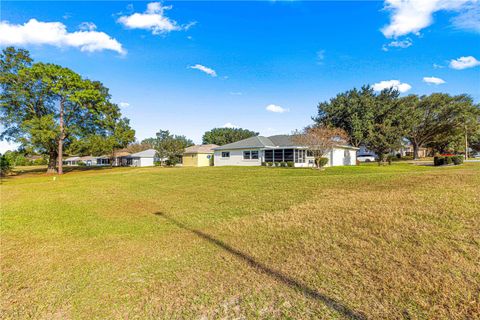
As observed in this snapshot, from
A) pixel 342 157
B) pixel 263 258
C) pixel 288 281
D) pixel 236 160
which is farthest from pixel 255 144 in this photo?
pixel 288 281

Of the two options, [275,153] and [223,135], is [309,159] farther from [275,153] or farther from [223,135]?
[223,135]

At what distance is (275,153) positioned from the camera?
28.3m

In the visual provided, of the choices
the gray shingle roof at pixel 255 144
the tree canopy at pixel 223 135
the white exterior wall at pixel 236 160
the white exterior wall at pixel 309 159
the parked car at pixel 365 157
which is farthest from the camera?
the tree canopy at pixel 223 135

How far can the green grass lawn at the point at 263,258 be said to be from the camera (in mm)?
3268

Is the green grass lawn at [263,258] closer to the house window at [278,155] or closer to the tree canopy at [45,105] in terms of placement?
the house window at [278,155]

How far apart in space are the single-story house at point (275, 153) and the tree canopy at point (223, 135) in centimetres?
3245

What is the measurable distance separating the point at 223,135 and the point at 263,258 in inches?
2517

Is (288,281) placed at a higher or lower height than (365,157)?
lower

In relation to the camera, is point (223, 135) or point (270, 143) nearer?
point (270, 143)

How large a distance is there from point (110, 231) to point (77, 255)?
5.45 ft

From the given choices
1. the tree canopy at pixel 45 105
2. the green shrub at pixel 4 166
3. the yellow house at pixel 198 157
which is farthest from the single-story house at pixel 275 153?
the green shrub at pixel 4 166

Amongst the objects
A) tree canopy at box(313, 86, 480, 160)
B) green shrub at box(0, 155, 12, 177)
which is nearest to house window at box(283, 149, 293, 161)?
tree canopy at box(313, 86, 480, 160)

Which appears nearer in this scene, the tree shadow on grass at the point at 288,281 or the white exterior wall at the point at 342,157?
the tree shadow on grass at the point at 288,281

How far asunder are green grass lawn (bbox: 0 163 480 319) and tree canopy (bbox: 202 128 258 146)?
5805cm
